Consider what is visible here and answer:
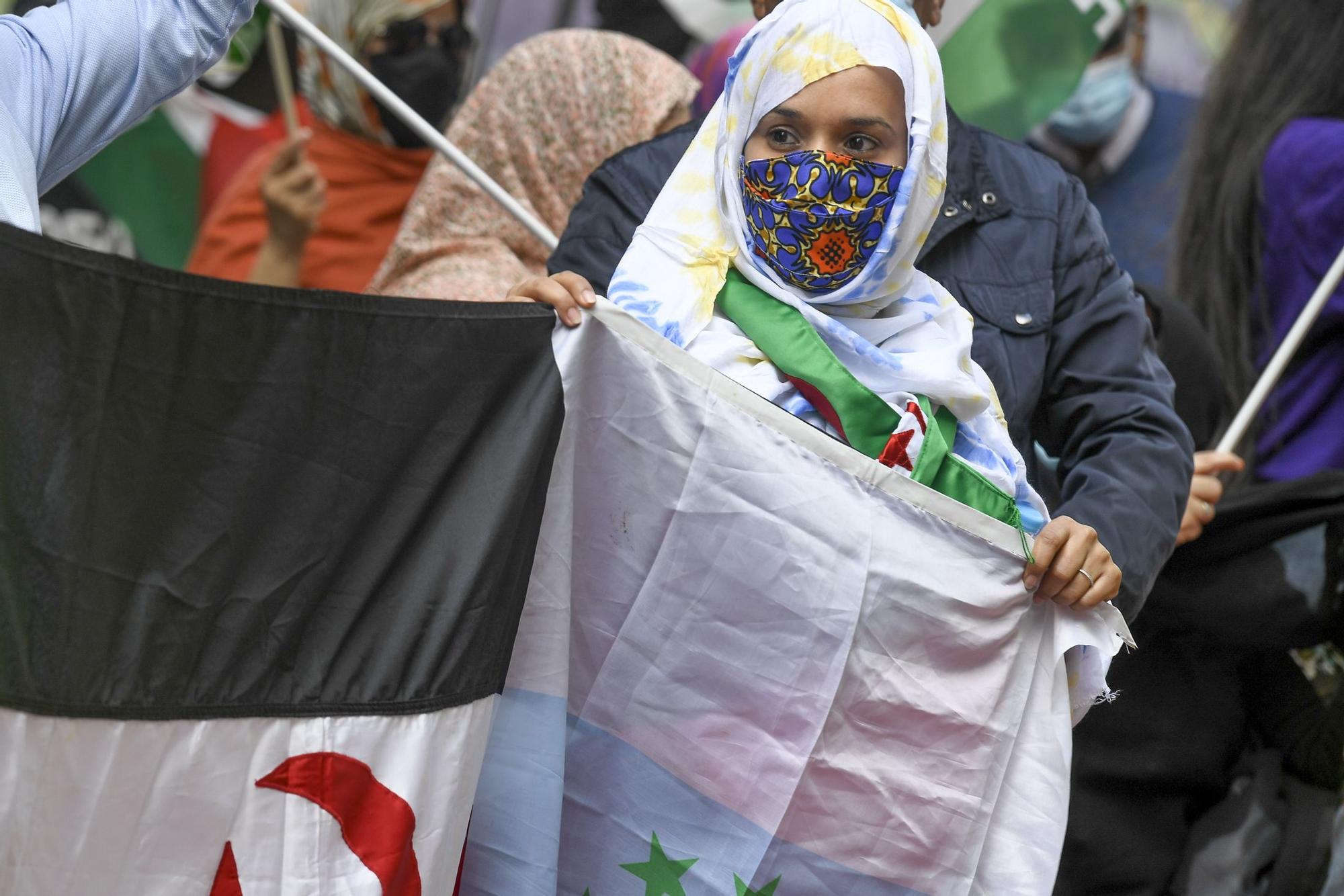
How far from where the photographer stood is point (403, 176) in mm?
4117

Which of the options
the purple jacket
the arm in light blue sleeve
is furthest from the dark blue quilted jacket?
the purple jacket

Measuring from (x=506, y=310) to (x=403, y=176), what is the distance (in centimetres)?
237

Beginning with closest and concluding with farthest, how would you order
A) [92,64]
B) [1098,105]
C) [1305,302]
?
[92,64] → [1305,302] → [1098,105]

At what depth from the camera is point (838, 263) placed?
2.08 m

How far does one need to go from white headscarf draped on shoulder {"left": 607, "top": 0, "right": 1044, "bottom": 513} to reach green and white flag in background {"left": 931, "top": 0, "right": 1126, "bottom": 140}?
113 cm

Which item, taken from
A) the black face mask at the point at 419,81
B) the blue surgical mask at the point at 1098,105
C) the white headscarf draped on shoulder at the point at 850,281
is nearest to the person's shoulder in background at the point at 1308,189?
the blue surgical mask at the point at 1098,105

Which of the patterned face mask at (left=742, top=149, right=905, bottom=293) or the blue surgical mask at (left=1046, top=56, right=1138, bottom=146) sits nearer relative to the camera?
the patterned face mask at (left=742, top=149, right=905, bottom=293)

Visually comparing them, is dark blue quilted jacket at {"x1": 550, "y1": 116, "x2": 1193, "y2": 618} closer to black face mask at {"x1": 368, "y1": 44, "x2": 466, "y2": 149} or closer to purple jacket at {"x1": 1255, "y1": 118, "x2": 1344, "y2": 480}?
purple jacket at {"x1": 1255, "y1": 118, "x2": 1344, "y2": 480}

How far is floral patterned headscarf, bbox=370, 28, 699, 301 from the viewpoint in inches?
136

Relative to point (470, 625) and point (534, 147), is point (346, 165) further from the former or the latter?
point (470, 625)

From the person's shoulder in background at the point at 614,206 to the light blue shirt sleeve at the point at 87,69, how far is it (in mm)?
574

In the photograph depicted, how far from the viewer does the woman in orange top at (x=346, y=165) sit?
151 inches

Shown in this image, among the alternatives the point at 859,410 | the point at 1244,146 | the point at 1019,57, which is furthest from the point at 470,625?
the point at 1244,146

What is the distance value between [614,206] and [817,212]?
0.41m
